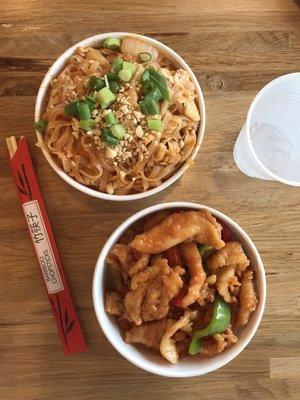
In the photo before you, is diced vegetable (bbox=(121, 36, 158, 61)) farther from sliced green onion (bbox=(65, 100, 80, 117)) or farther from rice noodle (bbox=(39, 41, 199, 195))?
sliced green onion (bbox=(65, 100, 80, 117))

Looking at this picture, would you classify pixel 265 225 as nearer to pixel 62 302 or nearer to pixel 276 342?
pixel 276 342

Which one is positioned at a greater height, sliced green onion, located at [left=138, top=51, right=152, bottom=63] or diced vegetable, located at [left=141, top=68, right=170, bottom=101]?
sliced green onion, located at [left=138, top=51, right=152, bottom=63]

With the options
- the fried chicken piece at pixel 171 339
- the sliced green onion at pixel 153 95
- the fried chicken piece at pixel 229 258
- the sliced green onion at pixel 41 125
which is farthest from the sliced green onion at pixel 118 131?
the fried chicken piece at pixel 171 339

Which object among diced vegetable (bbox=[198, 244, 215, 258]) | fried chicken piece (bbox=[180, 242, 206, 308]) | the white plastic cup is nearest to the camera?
fried chicken piece (bbox=[180, 242, 206, 308])

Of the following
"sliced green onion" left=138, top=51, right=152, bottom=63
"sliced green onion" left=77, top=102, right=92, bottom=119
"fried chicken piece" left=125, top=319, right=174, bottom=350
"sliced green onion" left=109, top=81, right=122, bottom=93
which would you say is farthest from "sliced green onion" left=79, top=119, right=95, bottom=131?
"fried chicken piece" left=125, top=319, right=174, bottom=350

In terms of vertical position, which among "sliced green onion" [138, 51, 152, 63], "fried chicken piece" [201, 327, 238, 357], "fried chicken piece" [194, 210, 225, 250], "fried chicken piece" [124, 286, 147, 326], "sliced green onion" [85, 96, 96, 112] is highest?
"sliced green onion" [138, 51, 152, 63]

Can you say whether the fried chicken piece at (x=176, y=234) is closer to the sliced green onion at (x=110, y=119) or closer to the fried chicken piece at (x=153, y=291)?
the fried chicken piece at (x=153, y=291)
